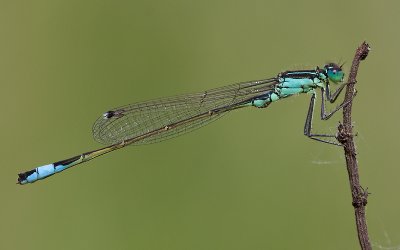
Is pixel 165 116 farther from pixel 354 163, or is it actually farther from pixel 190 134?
pixel 354 163

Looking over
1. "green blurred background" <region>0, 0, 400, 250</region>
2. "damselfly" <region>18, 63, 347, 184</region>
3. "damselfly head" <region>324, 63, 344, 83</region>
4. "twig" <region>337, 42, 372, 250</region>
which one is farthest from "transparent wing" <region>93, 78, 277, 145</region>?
"twig" <region>337, 42, 372, 250</region>

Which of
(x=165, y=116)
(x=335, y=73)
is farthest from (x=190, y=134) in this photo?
(x=335, y=73)

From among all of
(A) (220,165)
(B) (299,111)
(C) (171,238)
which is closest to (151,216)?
(C) (171,238)

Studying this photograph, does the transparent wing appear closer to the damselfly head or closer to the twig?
the damselfly head

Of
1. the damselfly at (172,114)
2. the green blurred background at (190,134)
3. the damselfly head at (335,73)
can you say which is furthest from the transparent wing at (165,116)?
the damselfly head at (335,73)

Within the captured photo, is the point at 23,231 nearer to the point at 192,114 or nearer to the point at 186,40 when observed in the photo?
the point at 192,114

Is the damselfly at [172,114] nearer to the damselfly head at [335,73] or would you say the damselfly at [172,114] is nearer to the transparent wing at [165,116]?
the transparent wing at [165,116]
